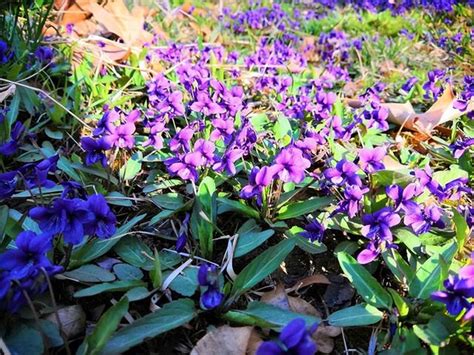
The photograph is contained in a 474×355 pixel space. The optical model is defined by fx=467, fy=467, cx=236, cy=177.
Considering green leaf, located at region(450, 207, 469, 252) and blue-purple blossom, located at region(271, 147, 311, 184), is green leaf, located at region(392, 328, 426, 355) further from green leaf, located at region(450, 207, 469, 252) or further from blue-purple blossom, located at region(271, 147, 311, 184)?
blue-purple blossom, located at region(271, 147, 311, 184)

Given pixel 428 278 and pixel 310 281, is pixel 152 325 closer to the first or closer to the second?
pixel 310 281

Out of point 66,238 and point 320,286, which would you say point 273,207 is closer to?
point 320,286

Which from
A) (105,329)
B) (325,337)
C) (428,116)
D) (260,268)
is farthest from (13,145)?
(428,116)

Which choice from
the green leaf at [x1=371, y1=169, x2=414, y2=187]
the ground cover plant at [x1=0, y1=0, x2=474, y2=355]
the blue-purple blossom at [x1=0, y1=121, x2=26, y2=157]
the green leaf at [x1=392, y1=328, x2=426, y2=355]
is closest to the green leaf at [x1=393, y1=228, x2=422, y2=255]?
the ground cover plant at [x1=0, y1=0, x2=474, y2=355]

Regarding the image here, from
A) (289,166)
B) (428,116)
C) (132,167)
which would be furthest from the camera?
(428,116)

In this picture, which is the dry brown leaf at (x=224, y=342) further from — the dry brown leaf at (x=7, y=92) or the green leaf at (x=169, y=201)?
the dry brown leaf at (x=7, y=92)

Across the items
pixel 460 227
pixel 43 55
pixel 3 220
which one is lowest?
pixel 460 227

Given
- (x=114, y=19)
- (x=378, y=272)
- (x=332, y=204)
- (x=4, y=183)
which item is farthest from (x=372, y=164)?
(x=114, y=19)
